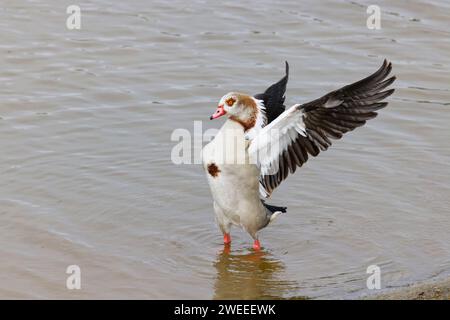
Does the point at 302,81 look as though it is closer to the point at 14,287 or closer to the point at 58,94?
A: the point at 58,94

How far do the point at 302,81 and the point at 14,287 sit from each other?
21.0 feet

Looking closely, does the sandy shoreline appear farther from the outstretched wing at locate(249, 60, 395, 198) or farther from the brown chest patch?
A: the brown chest patch

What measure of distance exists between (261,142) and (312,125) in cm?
50

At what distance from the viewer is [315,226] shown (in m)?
9.91

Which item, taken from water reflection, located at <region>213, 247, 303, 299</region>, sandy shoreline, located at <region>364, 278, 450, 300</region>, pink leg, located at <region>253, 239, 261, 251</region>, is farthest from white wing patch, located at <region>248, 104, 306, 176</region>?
sandy shoreline, located at <region>364, 278, 450, 300</region>

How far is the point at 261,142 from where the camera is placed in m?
9.02

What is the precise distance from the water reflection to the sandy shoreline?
978mm

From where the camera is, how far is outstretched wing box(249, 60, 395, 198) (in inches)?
336

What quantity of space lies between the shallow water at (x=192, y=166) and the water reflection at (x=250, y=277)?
24 millimetres

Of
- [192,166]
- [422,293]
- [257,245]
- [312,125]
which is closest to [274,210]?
[257,245]

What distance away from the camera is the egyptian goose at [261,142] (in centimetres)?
866

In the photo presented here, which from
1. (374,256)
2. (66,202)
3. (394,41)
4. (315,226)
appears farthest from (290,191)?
(394,41)

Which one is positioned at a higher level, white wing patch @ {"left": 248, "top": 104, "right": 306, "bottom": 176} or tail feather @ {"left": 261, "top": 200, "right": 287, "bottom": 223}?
white wing patch @ {"left": 248, "top": 104, "right": 306, "bottom": 176}

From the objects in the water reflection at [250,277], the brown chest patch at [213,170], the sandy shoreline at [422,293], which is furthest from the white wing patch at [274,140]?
the sandy shoreline at [422,293]
